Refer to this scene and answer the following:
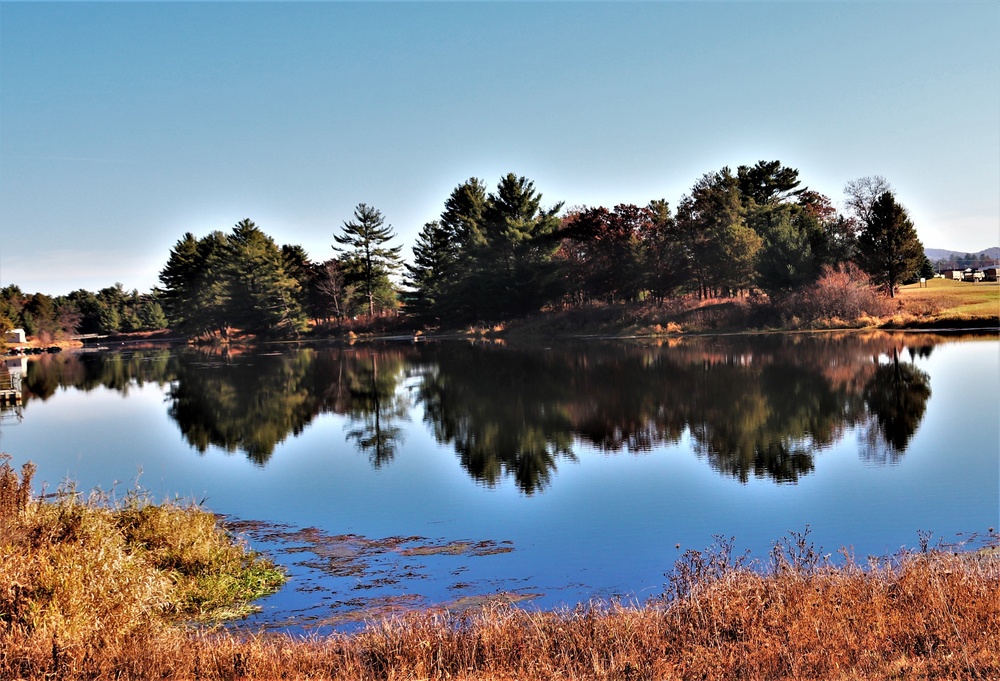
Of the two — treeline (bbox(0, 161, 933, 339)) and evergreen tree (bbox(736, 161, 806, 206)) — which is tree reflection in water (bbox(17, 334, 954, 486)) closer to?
treeline (bbox(0, 161, 933, 339))

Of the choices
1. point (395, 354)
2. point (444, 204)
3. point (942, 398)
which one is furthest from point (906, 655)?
point (444, 204)

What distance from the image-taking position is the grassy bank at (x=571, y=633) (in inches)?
275

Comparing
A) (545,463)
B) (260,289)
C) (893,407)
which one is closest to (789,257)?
(893,407)

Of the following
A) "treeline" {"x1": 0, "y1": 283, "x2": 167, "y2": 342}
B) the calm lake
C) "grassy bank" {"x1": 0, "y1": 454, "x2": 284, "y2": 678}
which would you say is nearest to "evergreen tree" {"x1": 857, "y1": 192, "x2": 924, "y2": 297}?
the calm lake

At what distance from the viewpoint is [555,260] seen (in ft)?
229

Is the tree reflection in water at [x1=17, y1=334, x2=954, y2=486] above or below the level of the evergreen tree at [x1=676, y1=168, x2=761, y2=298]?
below

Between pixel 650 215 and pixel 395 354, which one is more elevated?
pixel 650 215

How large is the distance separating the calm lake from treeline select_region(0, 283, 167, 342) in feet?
282

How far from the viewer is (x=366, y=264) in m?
86.9

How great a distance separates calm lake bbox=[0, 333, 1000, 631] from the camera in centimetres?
1207

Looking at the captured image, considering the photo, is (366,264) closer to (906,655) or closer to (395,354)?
(395,354)

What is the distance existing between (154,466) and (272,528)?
825cm

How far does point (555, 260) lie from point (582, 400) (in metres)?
41.6

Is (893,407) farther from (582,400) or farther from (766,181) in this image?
(766,181)
